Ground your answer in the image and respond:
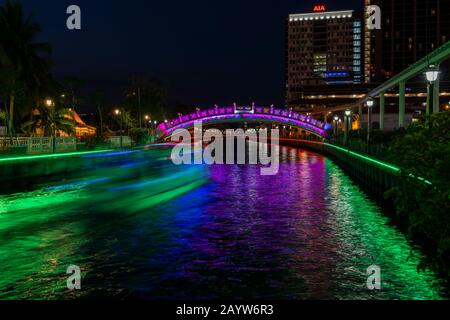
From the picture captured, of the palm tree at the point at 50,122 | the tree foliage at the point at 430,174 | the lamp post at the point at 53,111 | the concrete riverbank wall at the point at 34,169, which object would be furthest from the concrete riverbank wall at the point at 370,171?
the palm tree at the point at 50,122

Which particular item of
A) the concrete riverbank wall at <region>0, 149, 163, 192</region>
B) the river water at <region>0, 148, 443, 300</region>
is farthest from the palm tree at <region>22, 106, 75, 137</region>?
the river water at <region>0, 148, 443, 300</region>

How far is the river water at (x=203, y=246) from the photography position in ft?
33.2

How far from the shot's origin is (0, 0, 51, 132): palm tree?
67.1m

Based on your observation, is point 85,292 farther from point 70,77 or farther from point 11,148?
point 70,77

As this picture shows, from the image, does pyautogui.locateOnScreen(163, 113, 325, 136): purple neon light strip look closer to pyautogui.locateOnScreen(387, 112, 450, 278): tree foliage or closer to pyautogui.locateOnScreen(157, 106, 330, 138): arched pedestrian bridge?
pyautogui.locateOnScreen(157, 106, 330, 138): arched pedestrian bridge

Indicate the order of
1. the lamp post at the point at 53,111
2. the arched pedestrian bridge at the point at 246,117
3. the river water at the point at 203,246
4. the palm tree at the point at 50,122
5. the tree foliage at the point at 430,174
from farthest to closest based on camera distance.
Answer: the arched pedestrian bridge at the point at 246,117 < the palm tree at the point at 50,122 < the lamp post at the point at 53,111 < the river water at the point at 203,246 < the tree foliage at the point at 430,174

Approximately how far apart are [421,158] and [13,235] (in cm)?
1058

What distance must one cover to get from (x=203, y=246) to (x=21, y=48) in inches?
2396

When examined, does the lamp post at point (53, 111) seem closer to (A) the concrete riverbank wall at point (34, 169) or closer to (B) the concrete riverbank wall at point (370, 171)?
(A) the concrete riverbank wall at point (34, 169)

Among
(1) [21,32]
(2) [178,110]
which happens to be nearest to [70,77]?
(1) [21,32]

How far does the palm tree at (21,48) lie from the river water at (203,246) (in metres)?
45.4

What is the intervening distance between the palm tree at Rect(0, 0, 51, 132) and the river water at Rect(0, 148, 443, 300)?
45.4 metres

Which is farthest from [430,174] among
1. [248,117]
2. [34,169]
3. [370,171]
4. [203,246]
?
[248,117]

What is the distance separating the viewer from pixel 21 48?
68500mm
